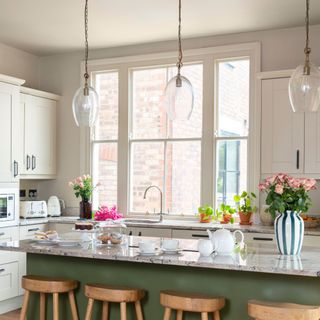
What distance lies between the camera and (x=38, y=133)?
611 centimetres

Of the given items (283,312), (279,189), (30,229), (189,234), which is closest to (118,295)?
(283,312)

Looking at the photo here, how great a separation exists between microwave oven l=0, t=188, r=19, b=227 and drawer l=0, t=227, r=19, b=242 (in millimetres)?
52

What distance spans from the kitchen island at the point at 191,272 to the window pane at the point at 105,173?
242 cm

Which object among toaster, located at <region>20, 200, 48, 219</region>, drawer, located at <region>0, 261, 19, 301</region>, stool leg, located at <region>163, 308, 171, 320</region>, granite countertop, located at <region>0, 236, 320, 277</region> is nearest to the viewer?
granite countertop, located at <region>0, 236, 320, 277</region>

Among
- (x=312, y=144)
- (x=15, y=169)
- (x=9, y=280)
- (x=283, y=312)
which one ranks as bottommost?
(x=9, y=280)

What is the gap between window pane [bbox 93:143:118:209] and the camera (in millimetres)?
6211

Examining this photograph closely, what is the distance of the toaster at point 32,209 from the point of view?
577cm

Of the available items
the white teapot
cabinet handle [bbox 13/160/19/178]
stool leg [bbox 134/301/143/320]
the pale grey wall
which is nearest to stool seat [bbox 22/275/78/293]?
stool leg [bbox 134/301/143/320]

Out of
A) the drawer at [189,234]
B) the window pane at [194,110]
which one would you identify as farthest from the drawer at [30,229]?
the window pane at [194,110]

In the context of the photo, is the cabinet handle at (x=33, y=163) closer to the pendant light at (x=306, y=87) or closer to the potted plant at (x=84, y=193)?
the potted plant at (x=84, y=193)

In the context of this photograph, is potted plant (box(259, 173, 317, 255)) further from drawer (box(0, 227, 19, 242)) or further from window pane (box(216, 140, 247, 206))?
drawer (box(0, 227, 19, 242))

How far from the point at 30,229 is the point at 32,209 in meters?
0.31

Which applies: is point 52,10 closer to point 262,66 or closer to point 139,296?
point 262,66

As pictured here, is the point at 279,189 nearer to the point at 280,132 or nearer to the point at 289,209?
the point at 289,209
